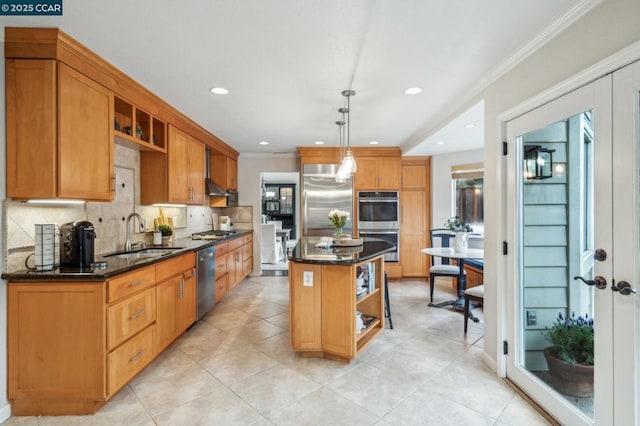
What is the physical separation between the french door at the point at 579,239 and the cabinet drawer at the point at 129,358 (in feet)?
9.31

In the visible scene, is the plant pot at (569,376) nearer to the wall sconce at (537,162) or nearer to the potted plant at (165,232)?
the wall sconce at (537,162)

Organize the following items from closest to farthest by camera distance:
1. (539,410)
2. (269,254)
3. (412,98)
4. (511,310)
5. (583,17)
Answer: (583,17)
(539,410)
(511,310)
(412,98)
(269,254)

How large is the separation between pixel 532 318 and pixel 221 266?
353 centimetres

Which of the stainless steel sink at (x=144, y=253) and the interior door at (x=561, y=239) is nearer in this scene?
the interior door at (x=561, y=239)

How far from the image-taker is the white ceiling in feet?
5.50

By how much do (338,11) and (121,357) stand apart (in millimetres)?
2654

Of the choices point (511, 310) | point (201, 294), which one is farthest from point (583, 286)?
point (201, 294)

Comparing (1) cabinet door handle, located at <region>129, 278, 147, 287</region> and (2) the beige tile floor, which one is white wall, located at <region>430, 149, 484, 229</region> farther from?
(1) cabinet door handle, located at <region>129, 278, 147, 287</region>

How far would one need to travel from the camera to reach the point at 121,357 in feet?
6.86

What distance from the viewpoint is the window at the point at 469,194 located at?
519 cm

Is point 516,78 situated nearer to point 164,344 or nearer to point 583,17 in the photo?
point 583,17

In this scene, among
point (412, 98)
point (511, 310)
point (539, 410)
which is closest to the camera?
point (539, 410)

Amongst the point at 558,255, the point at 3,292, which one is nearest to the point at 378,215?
the point at 558,255

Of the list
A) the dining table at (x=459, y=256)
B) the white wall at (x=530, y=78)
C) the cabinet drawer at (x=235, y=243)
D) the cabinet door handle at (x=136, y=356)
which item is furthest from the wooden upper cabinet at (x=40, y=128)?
the dining table at (x=459, y=256)
